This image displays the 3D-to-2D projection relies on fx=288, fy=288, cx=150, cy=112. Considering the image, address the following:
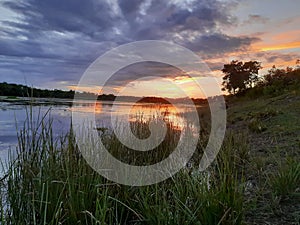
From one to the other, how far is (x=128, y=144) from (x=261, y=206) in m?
2.39

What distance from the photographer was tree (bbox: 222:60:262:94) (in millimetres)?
28812

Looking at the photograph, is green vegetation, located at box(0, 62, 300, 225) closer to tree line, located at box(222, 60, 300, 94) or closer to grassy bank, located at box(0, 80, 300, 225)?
grassy bank, located at box(0, 80, 300, 225)

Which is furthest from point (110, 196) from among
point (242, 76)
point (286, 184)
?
point (242, 76)

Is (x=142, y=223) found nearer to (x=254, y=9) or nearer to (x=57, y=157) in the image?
(x=57, y=157)

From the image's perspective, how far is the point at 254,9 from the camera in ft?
26.6

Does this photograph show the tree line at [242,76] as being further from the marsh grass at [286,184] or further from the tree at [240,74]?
the marsh grass at [286,184]

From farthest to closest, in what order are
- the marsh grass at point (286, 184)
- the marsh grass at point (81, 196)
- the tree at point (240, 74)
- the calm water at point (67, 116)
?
1. the tree at point (240, 74)
2. the calm water at point (67, 116)
3. the marsh grass at point (286, 184)
4. the marsh grass at point (81, 196)

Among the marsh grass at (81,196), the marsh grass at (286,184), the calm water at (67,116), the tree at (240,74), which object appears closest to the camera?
the marsh grass at (81,196)

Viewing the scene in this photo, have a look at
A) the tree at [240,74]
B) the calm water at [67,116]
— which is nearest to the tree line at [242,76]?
the tree at [240,74]

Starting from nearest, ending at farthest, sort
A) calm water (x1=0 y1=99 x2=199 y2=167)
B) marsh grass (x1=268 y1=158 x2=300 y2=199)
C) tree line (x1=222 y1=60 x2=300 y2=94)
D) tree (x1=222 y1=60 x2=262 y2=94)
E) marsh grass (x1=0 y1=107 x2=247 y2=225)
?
marsh grass (x1=0 y1=107 x2=247 y2=225)
marsh grass (x1=268 y1=158 x2=300 y2=199)
calm water (x1=0 y1=99 x2=199 y2=167)
tree line (x1=222 y1=60 x2=300 y2=94)
tree (x1=222 y1=60 x2=262 y2=94)

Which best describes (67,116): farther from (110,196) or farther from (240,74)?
(240,74)

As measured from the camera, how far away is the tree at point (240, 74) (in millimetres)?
28812

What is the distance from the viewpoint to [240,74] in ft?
96.3

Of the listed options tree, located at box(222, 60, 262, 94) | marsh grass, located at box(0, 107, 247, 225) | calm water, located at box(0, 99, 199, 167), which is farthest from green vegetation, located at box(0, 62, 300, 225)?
tree, located at box(222, 60, 262, 94)
